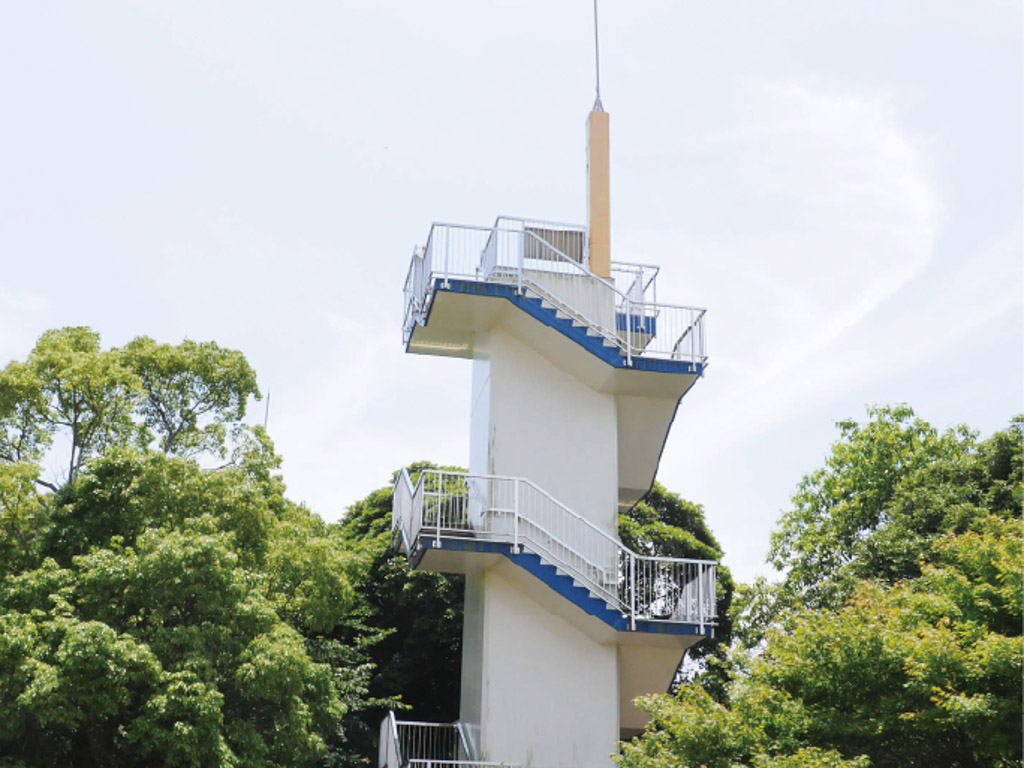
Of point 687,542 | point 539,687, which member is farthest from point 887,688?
point 687,542

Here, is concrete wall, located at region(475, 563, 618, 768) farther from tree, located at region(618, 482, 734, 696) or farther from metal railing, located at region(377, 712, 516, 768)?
tree, located at region(618, 482, 734, 696)

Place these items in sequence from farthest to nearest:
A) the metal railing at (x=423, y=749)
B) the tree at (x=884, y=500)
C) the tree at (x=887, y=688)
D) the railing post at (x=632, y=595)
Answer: the tree at (x=884, y=500) < the metal railing at (x=423, y=749) < the railing post at (x=632, y=595) < the tree at (x=887, y=688)

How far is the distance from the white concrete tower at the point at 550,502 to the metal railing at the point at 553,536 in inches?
1.3

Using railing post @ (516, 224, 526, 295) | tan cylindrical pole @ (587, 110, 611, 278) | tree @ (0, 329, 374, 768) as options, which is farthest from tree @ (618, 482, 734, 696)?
railing post @ (516, 224, 526, 295)

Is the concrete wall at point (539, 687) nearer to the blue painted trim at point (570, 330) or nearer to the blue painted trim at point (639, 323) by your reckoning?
the blue painted trim at point (570, 330)

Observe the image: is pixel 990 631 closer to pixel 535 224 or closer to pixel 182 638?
pixel 535 224

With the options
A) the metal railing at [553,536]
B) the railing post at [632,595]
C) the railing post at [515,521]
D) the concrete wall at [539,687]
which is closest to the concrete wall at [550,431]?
the metal railing at [553,536]

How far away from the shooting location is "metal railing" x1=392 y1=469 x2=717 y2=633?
1736 centimetres

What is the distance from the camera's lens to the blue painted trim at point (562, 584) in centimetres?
1716

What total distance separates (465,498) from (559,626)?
7.98 feet

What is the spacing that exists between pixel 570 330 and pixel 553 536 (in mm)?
3260

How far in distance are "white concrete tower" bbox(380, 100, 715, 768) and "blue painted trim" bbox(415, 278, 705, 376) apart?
23 millimetres

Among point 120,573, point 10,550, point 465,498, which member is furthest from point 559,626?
point 10,550

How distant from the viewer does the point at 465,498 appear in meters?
18.5
